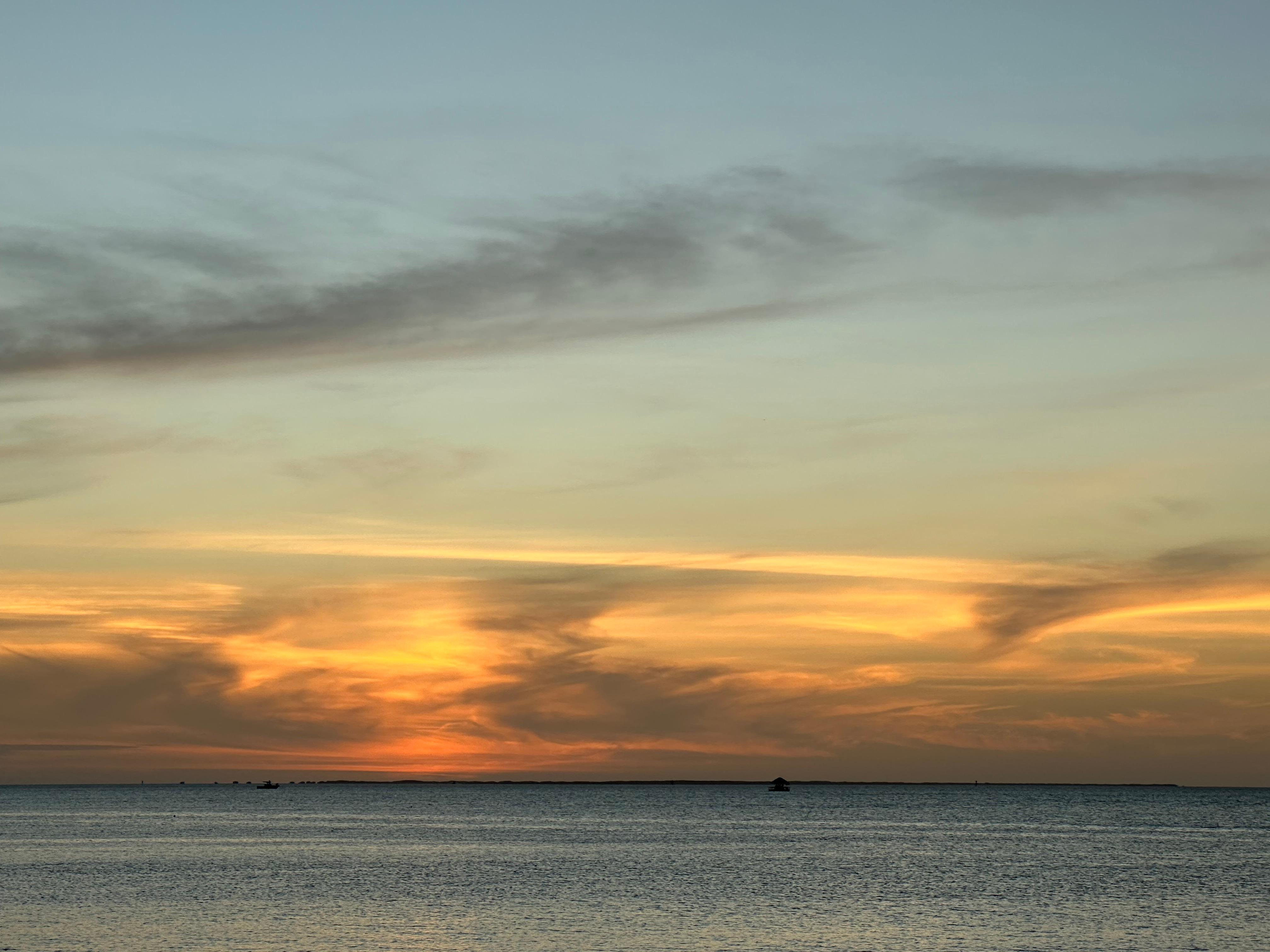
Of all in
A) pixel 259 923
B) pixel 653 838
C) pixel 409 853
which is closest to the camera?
pixel 259 923

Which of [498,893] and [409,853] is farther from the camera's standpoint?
[409,853]

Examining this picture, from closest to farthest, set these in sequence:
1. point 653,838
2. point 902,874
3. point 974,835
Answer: point 902,874
point 653,838
point 974,835

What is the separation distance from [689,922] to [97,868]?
2389 inches

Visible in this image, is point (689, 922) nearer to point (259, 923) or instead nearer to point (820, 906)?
point (820, 906)

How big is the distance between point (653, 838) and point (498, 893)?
80.0m

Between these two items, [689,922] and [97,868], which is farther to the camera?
[97,868]

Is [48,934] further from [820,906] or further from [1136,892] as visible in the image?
[1136,892]

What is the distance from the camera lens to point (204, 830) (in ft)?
632

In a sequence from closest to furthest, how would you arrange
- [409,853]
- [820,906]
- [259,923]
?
[259,923], [820,906], [409,853]

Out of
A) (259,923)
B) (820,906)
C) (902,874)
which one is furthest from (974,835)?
(259,923)

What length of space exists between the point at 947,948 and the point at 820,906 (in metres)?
19.3

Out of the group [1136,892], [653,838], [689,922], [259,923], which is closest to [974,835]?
[653,838]

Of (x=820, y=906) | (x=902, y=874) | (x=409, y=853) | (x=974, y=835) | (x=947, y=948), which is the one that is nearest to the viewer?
(x=947, y=948)

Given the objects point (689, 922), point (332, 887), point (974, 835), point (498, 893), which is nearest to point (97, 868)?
point (332, 887)
